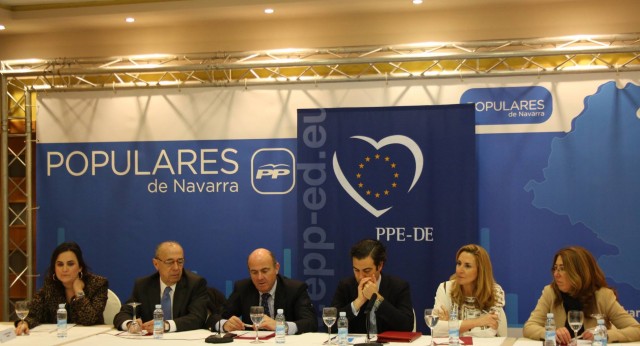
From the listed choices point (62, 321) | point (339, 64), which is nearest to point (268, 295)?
point (62, 321)

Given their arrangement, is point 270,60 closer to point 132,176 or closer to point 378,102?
point 378,102

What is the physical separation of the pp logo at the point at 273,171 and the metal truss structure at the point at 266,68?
2.21 feet

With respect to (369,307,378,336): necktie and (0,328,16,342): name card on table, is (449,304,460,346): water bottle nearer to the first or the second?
(369,307,378,336): necktie

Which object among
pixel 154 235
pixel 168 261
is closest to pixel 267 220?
pixel 154 235

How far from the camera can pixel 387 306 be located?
17.7 feet

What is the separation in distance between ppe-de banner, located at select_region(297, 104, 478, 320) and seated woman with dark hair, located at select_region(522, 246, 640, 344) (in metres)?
1.91

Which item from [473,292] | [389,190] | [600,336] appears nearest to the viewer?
[600,336]

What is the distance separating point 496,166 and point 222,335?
129 inches

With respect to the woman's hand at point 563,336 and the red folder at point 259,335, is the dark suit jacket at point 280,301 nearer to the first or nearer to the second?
the red folder at point 259,335

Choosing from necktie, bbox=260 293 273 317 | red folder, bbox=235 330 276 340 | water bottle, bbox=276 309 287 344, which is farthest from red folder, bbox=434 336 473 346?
necktie, bbox=260 293 273 317

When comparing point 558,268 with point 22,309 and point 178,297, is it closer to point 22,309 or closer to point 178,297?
point 178,297

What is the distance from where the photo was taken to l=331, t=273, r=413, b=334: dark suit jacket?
5.43 m

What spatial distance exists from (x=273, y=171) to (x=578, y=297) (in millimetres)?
3414

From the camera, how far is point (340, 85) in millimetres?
7684
